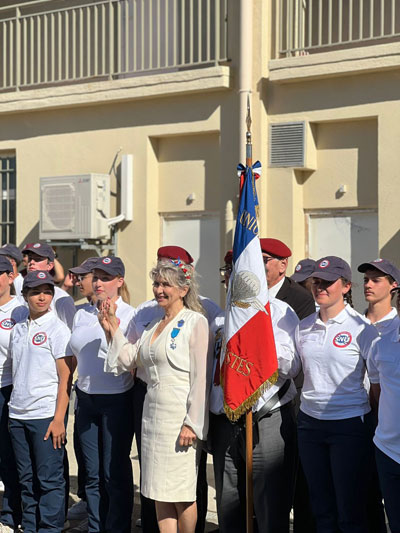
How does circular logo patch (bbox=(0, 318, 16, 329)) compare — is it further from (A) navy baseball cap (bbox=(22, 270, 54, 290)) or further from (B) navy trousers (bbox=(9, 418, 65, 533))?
(B) navy trousers (bbox=(9, 418, 65, 533))

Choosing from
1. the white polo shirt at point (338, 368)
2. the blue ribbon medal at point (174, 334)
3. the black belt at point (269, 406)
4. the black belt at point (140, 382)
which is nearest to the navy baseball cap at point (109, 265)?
the black belt at point (140, 382)

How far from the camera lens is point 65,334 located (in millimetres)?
5934

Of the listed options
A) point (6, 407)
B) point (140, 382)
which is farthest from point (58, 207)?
point (140, 382)

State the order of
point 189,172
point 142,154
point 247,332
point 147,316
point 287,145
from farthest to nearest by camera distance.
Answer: point 142,154
point 189,172
point 287,145
point 147,316
point 247,332

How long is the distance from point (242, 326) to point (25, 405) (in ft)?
5.58

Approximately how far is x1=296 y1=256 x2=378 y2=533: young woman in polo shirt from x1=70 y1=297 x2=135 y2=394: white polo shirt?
4.29 feet

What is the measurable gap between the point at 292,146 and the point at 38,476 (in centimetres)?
566

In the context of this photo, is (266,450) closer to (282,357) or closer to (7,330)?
(282,357)

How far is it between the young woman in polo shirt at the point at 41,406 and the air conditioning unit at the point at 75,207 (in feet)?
17.6

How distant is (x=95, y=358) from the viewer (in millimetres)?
5727

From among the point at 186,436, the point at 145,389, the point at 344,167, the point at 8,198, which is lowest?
the point at 186,436

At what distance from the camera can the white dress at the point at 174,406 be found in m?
5.07

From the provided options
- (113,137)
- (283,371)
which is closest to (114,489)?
(283,371)

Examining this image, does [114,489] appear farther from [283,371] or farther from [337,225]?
[337,225]
